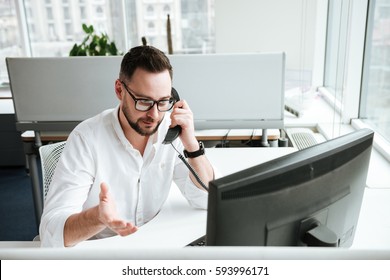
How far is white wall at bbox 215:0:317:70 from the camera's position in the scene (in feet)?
10.9

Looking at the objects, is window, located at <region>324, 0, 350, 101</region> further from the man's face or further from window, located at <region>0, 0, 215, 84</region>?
the man's face

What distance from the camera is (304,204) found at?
0.70 m

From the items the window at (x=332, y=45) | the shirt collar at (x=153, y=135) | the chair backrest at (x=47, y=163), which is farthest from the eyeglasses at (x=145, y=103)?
→ the window at (x=332, y=45)

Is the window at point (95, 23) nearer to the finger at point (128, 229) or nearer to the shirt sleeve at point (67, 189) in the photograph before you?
the shirt sleeve at point (67, 189)

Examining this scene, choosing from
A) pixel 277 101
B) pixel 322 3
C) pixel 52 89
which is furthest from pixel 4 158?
pixel 322 3

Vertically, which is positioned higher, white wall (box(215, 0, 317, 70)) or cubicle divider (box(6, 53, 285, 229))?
white wall (box(215, 0, 317, 70))

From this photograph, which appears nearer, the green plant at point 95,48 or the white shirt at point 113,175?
the white shirt at point 113,175

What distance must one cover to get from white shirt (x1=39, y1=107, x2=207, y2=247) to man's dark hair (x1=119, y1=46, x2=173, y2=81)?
161 mm

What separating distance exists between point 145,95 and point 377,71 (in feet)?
4.81

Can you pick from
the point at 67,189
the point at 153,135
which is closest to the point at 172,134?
the point at 153,135

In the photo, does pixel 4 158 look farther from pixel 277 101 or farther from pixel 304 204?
pixel 304 204

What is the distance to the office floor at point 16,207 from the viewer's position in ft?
8.23

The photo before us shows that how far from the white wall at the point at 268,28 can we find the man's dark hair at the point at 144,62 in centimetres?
221

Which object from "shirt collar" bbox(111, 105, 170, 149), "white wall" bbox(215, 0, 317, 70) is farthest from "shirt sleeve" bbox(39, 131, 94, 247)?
"white wall" bbox(215, 0, 317, 70)
